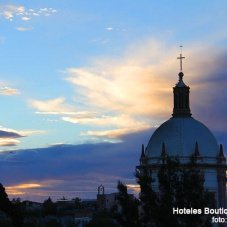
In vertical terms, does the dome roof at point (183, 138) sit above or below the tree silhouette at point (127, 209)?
above

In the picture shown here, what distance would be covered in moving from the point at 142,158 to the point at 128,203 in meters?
64.0

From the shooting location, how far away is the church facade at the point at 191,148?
→ 9986cm

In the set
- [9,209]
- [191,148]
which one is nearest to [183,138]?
[191,148]

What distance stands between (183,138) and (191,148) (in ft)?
5.70

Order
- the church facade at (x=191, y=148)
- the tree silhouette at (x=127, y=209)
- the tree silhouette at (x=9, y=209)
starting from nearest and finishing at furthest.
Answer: the tree silhouette at (x=9, y=209) < the tree silhouette at (x=127, y=209) < the church facade at (x=191, y=148)

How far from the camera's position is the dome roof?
99938 millimetres

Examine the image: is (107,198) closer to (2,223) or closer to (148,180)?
(2,223)

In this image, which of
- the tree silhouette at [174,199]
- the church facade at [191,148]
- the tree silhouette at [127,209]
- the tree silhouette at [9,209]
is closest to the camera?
the tree silhouette at [9,209]

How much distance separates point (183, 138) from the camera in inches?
3952

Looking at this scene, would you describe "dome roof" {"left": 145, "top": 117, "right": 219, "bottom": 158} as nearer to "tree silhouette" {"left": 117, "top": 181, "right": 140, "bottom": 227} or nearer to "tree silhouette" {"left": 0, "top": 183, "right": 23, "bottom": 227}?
"tree silhouette" {"left": 117, "top": 181, "right": 140, "bottom": 227}

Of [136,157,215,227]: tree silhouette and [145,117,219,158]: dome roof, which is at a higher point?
[145,117,219,158]: dome roof

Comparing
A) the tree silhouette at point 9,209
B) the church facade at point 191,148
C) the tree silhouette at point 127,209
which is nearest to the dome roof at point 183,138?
the church facade at point 191,148

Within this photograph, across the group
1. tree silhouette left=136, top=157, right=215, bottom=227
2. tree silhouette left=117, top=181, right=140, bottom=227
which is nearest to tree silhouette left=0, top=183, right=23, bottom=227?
tree silhouette left=136, top=157, right=215, bottom=227

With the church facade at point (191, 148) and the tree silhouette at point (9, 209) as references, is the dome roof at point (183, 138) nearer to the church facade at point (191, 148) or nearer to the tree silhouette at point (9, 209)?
the church facade at point (191, 148)
